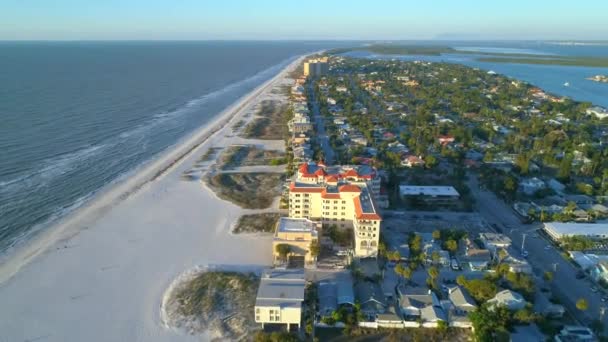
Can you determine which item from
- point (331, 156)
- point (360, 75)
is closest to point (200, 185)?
point (331, 156)

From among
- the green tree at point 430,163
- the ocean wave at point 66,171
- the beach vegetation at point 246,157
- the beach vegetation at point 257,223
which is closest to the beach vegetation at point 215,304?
the beach vegetation at point 257,223

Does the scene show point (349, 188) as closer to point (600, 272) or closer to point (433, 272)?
point (433, 272)

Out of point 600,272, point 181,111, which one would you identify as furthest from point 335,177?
point 181,111

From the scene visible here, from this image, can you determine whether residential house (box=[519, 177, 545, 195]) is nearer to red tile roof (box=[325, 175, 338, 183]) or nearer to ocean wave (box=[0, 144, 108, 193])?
red tile roof (box=[325, 175, 338, 183])

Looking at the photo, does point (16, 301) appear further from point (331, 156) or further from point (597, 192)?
point (597, 192)

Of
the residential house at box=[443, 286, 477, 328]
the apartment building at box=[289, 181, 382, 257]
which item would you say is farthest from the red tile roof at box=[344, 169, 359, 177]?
the residential house at box=[443, 286, 477, 328]
